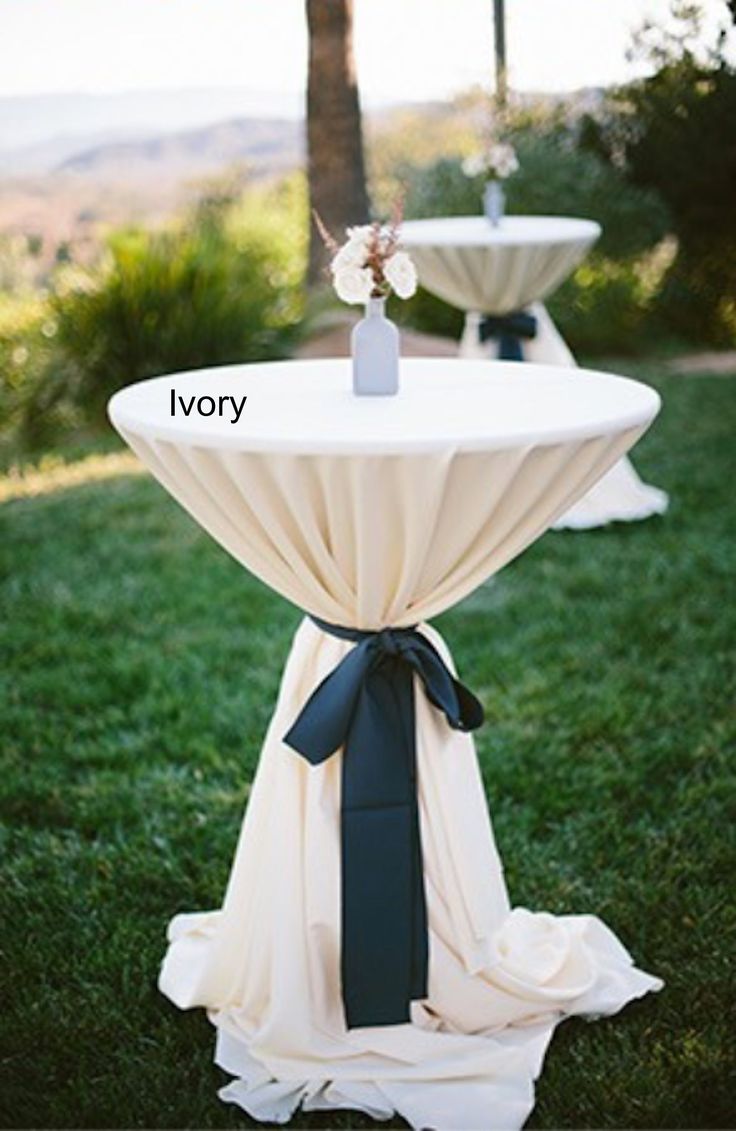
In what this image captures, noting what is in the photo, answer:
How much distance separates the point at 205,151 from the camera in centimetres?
1509

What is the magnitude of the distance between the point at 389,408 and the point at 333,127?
26.7ft

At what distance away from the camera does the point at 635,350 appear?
34.2 ft

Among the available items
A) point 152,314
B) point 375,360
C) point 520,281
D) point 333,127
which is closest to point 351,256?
point 375,360

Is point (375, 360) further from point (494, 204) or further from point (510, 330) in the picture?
point (494, 204)

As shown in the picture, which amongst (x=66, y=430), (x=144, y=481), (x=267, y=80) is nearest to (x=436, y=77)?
(x=267, y=80)

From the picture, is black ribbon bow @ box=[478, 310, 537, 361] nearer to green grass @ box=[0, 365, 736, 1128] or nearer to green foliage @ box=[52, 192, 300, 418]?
green grass @ box=[0, 365, 736, 1128]

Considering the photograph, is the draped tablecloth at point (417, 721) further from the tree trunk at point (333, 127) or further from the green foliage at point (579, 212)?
the tree trunk at point (333, 127)

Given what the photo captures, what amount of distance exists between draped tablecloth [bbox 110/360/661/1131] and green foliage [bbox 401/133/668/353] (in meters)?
7.45

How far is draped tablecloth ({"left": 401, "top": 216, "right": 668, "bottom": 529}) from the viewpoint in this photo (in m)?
5.70

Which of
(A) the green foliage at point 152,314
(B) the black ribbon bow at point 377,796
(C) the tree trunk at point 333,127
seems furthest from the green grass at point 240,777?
(C) the tree trunk at point 333,127

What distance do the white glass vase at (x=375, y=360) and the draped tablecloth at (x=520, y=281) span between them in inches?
120

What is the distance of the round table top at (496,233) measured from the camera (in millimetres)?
5699

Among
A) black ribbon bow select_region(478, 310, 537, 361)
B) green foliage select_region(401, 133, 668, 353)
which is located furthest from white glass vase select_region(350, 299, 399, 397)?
green foliage select_region(401, 133, 668, 353)

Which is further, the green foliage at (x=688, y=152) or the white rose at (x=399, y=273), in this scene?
the green foliage at (x=688, y=152)
